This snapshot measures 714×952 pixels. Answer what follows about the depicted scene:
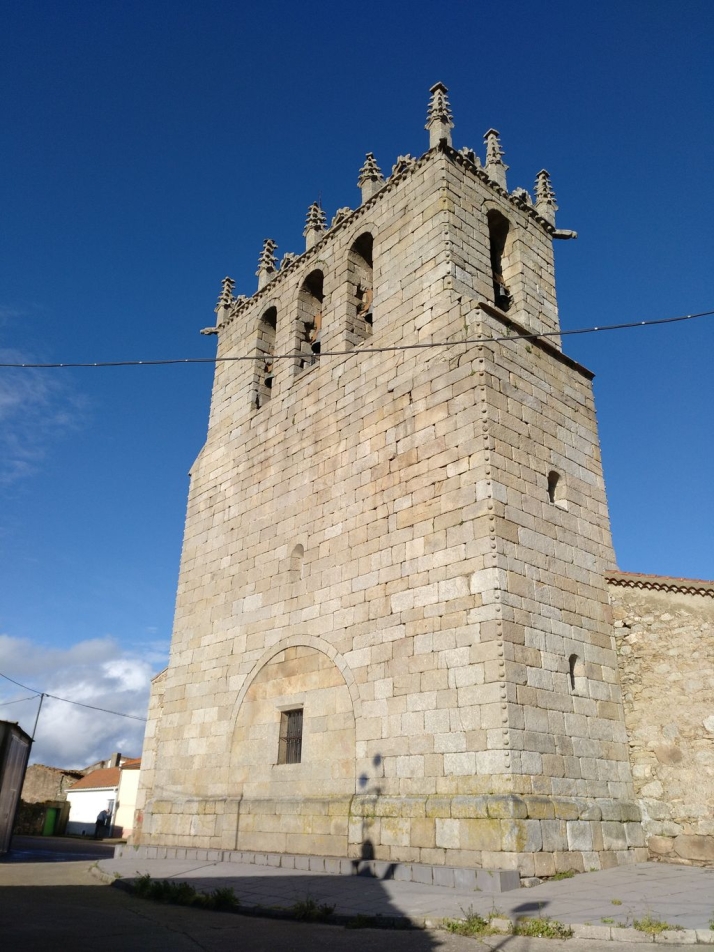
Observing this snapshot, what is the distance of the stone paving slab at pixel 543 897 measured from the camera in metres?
5.40

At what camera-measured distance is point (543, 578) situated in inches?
361

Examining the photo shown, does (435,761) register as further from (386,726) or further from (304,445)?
(304,445)

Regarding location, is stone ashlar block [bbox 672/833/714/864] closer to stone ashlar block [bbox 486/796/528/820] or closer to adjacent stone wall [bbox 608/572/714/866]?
adjacent stone wall [bbox 608/572/714/866]

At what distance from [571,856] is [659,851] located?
1.71 m

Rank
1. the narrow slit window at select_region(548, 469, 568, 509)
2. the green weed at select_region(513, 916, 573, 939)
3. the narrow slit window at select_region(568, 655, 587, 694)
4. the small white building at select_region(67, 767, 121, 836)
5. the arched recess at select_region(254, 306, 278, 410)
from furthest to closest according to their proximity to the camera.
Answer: the small white building at select_region(67, 767, 121, 836) < the arched recess at select_region(254, 306, 278, 410) < the narrow slit window at select_region(548, 469, 568, 509) < the narrow slit window at select_region(568, 655, 587, 694) < the green weed at select_region(513, 916, 573, 939)

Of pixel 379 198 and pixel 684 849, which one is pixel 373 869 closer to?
pixel 684 849

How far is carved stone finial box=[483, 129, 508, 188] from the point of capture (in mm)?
13030

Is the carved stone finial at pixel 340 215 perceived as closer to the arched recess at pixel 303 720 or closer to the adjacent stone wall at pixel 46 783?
the arched recess at pixel 303 720

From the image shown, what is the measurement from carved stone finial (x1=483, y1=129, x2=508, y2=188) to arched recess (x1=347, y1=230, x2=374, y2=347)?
7.95ft

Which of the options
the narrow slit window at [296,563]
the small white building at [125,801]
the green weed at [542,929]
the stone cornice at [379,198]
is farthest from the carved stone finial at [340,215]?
the small white building at [125,801]

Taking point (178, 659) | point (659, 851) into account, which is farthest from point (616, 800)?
point (178, 659)

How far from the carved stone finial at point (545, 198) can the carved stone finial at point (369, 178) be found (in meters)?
3.04

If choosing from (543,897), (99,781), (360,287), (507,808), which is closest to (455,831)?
(507,808)

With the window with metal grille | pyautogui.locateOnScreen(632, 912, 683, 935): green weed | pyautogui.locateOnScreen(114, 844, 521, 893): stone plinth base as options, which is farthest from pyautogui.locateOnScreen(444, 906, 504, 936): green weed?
the window with metal grille
